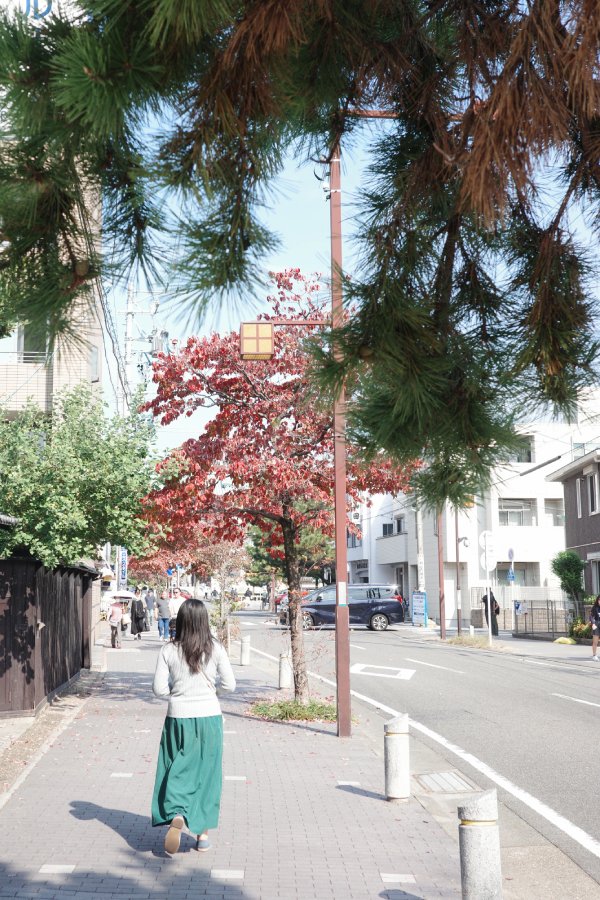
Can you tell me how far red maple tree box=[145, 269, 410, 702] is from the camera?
13.3 metres

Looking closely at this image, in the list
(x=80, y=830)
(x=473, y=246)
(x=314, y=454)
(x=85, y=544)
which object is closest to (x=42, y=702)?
(x=85, y=544)

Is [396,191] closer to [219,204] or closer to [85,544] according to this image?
[219,204]

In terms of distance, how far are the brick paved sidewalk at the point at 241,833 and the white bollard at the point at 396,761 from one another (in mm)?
168

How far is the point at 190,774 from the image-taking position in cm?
661

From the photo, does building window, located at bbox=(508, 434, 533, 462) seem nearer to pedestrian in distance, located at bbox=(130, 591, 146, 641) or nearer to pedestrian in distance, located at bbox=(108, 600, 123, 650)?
pedestrian in distance, located at bbox=(108, 600, 123, 650)

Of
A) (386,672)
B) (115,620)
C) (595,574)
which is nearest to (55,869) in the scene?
(386,672)

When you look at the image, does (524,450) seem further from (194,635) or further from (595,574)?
(595,574)

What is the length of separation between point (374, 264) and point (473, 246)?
512 mm

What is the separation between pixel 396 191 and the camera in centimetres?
357

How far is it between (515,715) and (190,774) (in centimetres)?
853

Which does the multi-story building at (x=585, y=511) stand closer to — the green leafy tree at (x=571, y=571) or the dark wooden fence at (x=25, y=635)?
the green leafy tree at (x=571, y=571)

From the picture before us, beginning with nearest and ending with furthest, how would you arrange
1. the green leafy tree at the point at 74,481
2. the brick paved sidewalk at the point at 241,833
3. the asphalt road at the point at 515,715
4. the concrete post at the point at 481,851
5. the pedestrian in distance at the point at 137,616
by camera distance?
the concrete post at the point at 481,851
the brick paved sidewalk at the point at 241,833
the asphalt road at the point at 515,715
the green leafy tree at the point at 74,481
the pedestrian in distance at the point at 137,616

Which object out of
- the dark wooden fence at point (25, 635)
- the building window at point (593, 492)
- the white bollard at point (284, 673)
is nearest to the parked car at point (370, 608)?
the building window at point (593, 492)

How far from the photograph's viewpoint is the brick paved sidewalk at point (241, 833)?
576 centimetres
